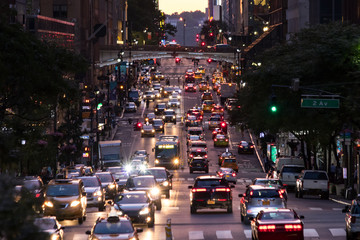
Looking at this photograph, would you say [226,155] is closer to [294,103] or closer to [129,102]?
[294,103]

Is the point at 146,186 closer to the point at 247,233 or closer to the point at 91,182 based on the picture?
the point at 91,182

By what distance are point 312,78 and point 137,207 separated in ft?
72.5

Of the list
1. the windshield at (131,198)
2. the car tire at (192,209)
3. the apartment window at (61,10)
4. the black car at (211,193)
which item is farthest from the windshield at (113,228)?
the apartment window at (61,10)

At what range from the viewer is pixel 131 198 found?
35.2 m

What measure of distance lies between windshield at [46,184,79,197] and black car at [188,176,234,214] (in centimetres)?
594

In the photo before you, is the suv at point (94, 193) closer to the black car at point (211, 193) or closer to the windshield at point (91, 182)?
the windshield at point (91, 182)

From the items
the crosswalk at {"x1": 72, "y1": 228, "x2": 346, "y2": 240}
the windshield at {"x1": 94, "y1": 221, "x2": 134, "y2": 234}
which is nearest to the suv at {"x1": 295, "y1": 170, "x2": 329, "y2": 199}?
the crosswalk at {"x1": 72, "y1": 228, "x2": 346, "y2": 240}

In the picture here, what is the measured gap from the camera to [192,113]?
121m

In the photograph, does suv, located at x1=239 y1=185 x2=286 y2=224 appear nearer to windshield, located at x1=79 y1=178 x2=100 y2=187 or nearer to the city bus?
windshield, located at x1=79 y1=178 x2=100 y2=187

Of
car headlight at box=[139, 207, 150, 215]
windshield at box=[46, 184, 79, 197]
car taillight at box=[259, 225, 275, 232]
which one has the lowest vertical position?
car headlight at box=[139, 207, 150, 215]

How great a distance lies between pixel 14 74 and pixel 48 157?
4155 centimetres

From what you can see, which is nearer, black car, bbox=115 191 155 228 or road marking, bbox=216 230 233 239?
road marking, bbox=216 230 233 239

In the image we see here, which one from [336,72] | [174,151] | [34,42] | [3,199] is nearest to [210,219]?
[34,42]

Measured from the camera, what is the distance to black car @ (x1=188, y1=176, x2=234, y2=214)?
128 ft
